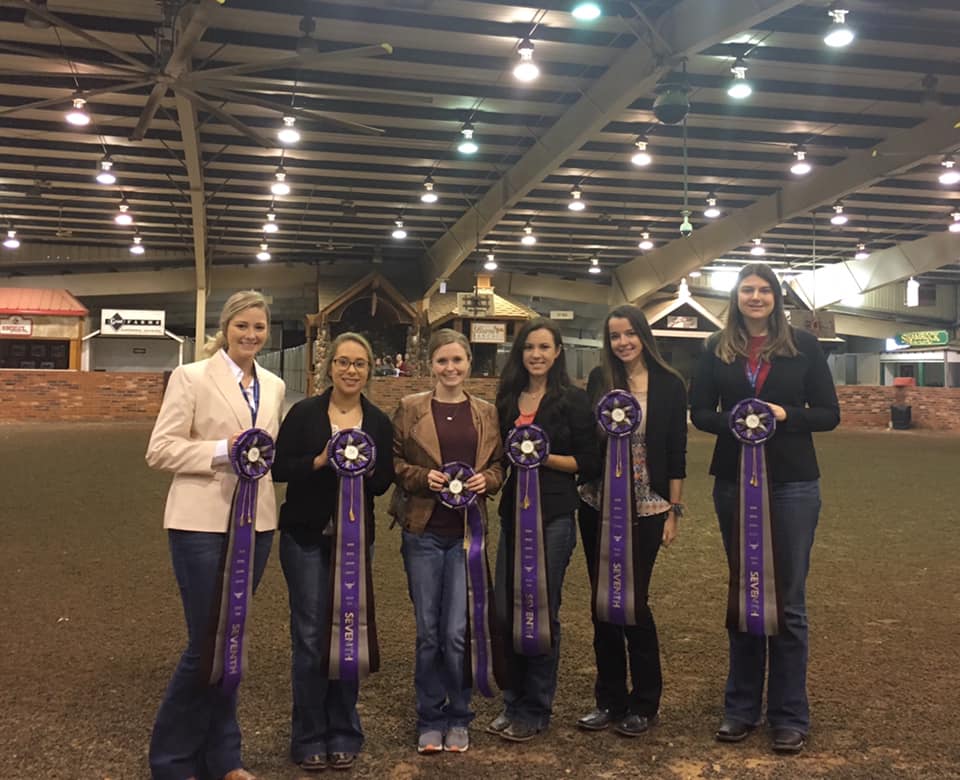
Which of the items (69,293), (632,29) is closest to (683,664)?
(632,29)

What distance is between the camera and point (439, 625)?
2.60 m

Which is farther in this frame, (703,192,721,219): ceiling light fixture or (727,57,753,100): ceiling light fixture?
(703,192,721,219): ceiling light fixture

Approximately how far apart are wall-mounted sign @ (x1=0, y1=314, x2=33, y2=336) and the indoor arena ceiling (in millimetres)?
1824

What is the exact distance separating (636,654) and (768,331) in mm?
1316

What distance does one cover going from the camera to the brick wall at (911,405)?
21078mm

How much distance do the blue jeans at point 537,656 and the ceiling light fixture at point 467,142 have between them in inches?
440

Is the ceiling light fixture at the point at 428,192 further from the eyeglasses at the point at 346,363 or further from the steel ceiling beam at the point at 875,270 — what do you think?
the eyeglasses at the point at 346,363

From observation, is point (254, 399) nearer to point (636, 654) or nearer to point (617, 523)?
point (617, 523)

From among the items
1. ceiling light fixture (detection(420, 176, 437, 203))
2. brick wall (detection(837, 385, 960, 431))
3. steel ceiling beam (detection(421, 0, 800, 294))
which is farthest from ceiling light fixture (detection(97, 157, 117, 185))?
brick wall (detection(837, 385, 960, 431))

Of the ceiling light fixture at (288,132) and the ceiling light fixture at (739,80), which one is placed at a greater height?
the ceiling light fixture at (288,132)

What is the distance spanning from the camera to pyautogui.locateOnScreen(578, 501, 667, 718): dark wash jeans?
106 inches

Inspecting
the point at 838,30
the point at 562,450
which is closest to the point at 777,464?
the point at 562,450

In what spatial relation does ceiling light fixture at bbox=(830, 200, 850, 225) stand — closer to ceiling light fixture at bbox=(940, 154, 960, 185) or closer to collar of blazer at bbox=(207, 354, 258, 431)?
ceiling light fixture at bbox=(940, 154, 960, 185)

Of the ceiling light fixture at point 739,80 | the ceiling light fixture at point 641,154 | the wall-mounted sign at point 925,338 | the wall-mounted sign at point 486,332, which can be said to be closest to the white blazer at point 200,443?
the ceiling light fixture at point 739,80
